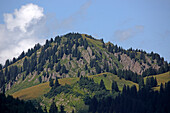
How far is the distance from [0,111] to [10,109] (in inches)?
307

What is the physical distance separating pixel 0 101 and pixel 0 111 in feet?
64.3

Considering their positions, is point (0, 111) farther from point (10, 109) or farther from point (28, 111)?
point (28, 111)

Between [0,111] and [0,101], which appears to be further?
[0,101]

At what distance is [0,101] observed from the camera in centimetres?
19812

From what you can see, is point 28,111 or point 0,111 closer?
point 0,111

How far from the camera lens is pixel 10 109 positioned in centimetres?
18588

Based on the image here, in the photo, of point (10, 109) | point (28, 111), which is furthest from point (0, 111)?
point (28, 111)

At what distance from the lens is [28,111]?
198125mm

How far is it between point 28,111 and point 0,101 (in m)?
20.7

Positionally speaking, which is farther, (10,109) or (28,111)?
(28,111)

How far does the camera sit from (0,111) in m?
180

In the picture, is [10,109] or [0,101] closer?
[10,109]

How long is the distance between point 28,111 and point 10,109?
15815 millimetres

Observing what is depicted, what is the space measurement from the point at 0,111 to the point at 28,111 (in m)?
23.5
